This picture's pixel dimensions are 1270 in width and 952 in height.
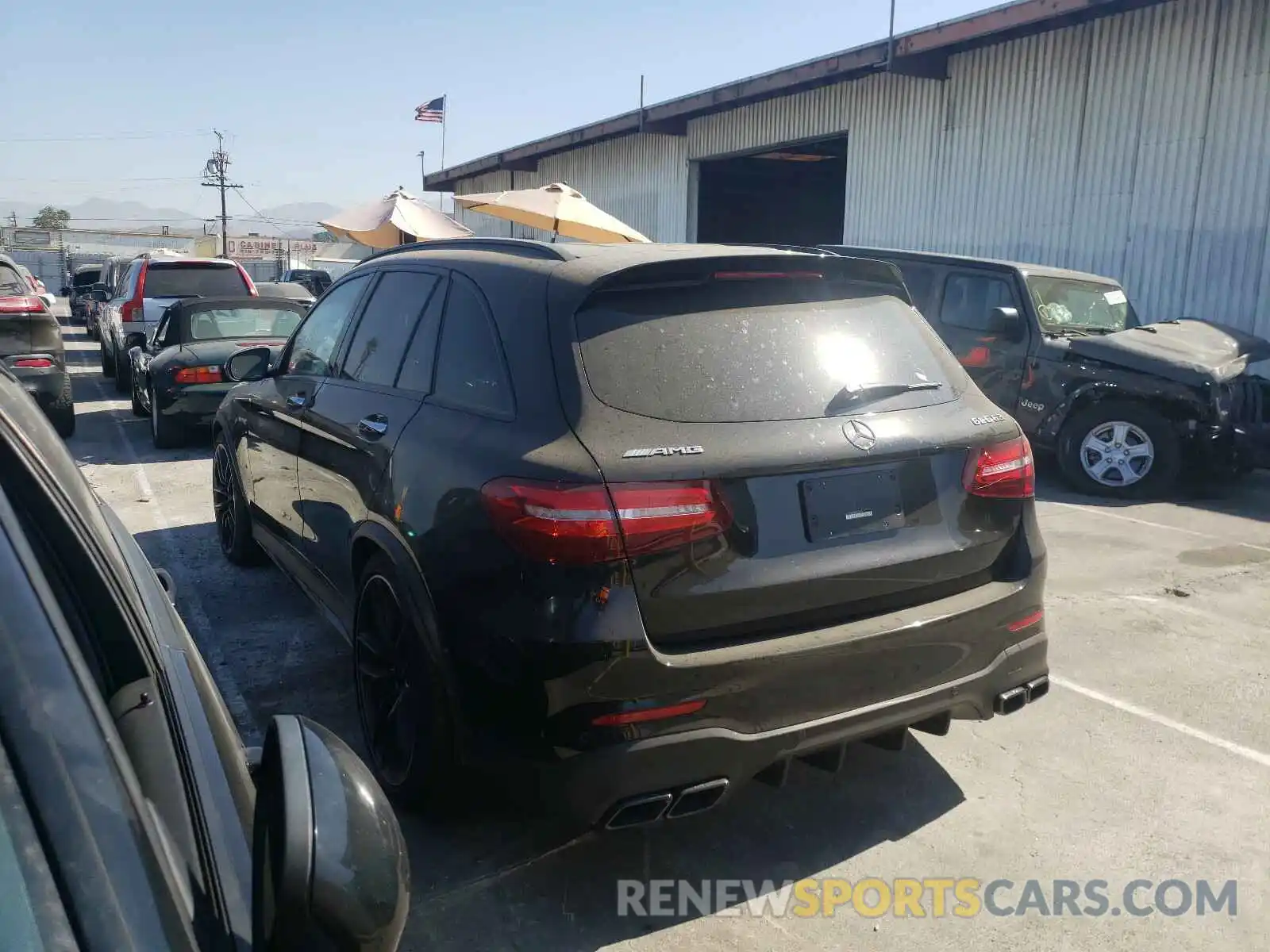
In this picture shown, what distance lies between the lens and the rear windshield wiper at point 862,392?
3.02 meters

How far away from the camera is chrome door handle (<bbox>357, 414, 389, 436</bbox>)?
356 cm

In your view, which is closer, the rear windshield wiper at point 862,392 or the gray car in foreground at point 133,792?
the gray car in foreground at point 133,792

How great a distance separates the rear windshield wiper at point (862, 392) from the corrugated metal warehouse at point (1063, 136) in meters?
10.8

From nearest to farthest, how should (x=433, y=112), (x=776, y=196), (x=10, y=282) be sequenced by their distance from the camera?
(x=10, y=282)
(x=776, y=196)
(x=433, y=112)

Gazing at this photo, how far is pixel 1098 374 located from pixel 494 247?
22.2 ft

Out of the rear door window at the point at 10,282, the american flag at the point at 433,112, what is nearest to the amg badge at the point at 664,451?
the rear door window at the point at 10,282

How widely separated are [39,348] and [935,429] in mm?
8683

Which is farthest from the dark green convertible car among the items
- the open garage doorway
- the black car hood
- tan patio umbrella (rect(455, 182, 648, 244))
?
the open garage doorway

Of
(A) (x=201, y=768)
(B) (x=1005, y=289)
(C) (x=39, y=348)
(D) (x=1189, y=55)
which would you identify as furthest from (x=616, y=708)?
(D) (x=1189, y=55)

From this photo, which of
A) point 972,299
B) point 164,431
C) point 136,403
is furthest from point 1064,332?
point 136,403

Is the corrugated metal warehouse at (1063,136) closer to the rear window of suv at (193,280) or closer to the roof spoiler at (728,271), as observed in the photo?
the rear window of suv at (193,280)

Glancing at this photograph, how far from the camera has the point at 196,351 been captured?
977 cm

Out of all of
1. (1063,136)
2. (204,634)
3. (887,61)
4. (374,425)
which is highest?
(887,61)

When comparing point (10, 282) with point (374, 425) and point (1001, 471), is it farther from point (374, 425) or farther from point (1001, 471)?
point (1001, 471)
